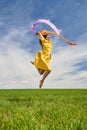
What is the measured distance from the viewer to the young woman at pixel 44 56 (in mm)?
14445

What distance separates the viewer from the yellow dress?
14648mm

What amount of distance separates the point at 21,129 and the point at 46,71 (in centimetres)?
981

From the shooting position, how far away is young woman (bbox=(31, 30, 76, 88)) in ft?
47.4

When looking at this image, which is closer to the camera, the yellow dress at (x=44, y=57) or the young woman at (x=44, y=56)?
the young woman at (x=44, y=56)

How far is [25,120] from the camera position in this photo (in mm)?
6105

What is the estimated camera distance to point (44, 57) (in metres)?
14.8

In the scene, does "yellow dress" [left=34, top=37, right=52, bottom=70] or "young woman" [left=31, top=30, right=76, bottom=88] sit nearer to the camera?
"young woman" [left=31, top=30, right=76, bottom=88]

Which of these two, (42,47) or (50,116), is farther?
(42,47)

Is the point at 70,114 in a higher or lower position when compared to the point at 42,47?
lower

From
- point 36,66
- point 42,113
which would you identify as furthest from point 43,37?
point 42,113

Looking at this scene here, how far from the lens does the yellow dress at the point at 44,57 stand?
577 inches

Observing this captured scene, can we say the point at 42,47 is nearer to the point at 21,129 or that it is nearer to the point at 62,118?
the point at 62,118

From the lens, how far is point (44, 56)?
1481cm

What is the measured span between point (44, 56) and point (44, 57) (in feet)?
0.15
